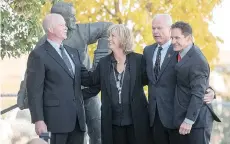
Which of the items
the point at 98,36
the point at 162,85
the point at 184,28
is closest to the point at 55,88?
the point at 98,36

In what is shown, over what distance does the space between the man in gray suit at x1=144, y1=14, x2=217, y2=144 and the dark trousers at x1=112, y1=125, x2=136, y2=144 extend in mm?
194

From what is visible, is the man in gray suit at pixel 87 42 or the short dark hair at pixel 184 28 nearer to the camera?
the short dark hair at pixel 184 28

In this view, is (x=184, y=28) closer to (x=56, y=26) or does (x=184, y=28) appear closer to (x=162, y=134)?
(x=162, y=134)

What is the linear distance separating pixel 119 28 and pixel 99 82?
54 centimetres

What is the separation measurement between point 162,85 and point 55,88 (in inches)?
34.5

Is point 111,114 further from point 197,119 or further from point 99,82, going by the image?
point 197,119

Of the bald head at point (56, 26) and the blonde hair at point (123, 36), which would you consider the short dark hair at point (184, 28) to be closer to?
the blonde hair at point (123, 36)

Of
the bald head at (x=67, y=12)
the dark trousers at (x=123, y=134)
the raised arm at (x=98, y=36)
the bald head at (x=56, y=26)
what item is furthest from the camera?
the raised arm at (x=98, y=36)

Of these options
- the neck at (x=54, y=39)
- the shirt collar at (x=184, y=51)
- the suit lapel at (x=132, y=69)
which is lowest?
the suit lapel at (x=132, y=69)

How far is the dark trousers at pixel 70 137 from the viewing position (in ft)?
16.4

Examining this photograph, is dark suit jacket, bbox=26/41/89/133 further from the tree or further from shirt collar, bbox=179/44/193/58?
the tree

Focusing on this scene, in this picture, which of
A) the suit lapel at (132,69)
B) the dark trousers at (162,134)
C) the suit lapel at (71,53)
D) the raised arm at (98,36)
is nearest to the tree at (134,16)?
the raised arm at (98,36)

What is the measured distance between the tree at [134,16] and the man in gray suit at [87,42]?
3710 millimetres

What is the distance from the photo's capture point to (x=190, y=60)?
16.1 feet
